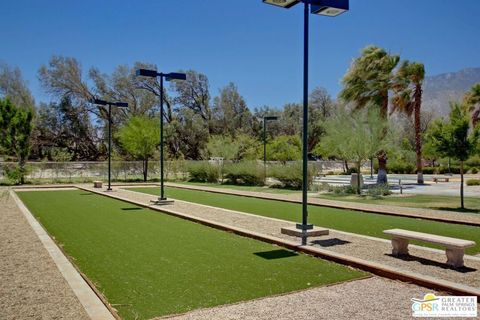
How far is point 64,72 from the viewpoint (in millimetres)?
50562

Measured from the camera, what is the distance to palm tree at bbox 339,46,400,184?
27984 millimetres

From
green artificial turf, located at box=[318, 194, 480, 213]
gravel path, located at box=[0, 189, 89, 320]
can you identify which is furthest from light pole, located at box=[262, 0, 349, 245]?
green artificial turf, located at box=[318, 194, 480, 213]

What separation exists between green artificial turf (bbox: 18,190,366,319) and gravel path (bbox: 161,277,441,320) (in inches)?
10.2

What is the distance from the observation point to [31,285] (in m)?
5.78

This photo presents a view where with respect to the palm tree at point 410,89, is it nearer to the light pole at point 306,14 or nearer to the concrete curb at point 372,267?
the light pole at point 306,14

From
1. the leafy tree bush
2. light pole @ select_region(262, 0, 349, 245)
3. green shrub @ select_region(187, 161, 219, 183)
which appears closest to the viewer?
light pole @ select_region(262, 0, 349, 245)

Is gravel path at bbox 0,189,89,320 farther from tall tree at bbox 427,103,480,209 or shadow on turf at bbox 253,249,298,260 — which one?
tall tree at bbox 427,103,480,209

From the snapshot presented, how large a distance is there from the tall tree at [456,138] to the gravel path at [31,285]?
41.1 ft

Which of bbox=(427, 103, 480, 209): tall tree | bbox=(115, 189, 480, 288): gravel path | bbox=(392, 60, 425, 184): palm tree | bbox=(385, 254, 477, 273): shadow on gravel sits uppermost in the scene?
bbox=(392, 60, 425, 184): palm tree

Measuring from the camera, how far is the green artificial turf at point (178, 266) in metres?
5.33

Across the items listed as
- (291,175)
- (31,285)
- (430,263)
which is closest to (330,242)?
(430,263)

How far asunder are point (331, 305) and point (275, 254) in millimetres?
2679

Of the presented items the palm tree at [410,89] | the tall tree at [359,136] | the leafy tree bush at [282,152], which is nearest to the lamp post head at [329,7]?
the tall tree at [359,136]

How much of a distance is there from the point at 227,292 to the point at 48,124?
2046 inches
